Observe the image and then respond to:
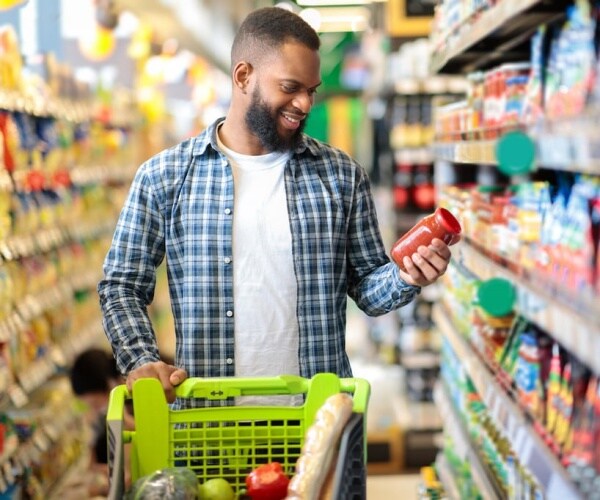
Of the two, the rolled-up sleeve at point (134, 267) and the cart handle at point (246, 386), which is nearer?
the cart handle at point (246, 386)

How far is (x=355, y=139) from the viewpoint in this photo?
22.6 metres

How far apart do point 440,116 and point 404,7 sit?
2797 millimetres

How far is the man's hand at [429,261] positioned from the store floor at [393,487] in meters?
3.76

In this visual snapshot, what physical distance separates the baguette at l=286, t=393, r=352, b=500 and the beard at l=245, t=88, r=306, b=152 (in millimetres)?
865

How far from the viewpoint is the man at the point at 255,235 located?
2.73 metres

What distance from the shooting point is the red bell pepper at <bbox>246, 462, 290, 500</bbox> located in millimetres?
2096

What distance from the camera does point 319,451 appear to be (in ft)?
6.56

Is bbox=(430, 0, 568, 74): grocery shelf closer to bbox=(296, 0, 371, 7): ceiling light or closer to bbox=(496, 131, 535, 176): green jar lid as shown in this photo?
bbox=(496, 131, 535, 176): green jar lid

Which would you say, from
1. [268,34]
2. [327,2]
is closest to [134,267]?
[268,34]

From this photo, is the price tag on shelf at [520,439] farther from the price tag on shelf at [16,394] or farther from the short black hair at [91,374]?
the short black hair at [91,374]

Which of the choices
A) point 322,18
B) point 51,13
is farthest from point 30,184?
point 322,18

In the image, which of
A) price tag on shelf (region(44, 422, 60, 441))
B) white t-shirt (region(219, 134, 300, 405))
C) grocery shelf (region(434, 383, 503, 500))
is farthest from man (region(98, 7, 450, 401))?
price tag on shelf (region(44, 422, 60, 441))

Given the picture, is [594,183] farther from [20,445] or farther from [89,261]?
[89,261]

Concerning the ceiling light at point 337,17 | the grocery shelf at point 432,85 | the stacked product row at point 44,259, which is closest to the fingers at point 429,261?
the stacked product row at point 44,259
